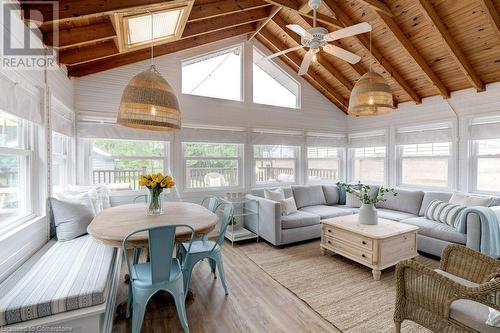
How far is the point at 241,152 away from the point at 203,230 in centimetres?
293

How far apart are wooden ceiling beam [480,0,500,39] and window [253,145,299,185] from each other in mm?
3394

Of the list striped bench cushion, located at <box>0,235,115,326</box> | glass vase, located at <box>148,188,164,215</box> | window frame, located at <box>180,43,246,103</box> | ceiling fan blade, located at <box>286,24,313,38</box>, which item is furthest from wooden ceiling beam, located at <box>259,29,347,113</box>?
striped bench cushion, located at <box>0,235,115,326</box>

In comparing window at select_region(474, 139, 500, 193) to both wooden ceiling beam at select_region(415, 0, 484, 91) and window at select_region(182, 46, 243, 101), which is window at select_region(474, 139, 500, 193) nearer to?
wooden ceiling beam at select_region(415, 0, 484, 91)

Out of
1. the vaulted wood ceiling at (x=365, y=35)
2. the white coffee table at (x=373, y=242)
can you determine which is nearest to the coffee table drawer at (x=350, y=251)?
the white coffee table at (x=373, y=242)

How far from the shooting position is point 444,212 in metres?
3.53

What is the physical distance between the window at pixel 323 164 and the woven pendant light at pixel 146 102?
4024 millimetres

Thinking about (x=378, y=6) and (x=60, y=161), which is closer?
(x=378, y=6)

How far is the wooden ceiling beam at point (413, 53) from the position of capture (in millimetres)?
3452

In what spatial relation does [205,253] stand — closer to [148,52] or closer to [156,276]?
[156,276]

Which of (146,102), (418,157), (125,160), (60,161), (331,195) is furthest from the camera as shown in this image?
(331,195)

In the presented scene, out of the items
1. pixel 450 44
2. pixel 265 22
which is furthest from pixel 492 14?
pixel 265 22

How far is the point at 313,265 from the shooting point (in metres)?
3.27

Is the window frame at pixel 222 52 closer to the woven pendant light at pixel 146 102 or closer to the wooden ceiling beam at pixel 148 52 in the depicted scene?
the wooden ceiling beam at pixel 148 52

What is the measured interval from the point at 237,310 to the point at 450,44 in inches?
167
